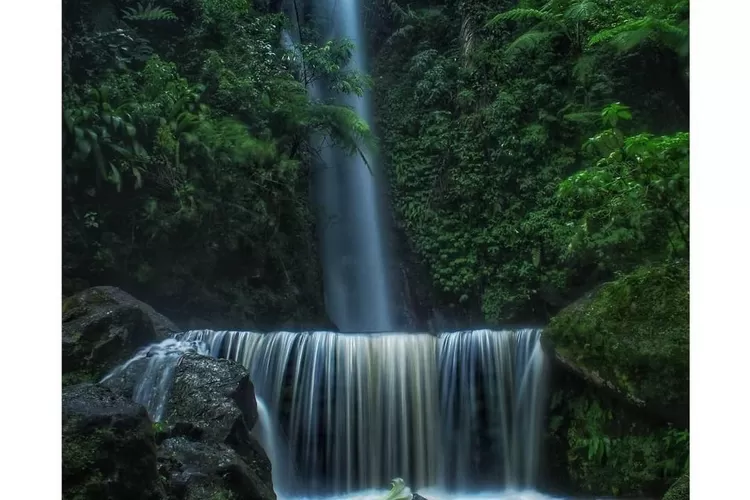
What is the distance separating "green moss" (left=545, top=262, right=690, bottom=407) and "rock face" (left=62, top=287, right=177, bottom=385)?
2.09 meters

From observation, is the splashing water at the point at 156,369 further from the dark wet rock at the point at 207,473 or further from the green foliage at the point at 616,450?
the green foliage at the point at 616,450

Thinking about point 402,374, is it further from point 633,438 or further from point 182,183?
point 182,183

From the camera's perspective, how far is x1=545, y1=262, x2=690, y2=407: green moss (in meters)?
3.70

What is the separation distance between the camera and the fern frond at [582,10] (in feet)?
13.1

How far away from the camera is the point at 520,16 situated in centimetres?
415

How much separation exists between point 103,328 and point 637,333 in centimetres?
275

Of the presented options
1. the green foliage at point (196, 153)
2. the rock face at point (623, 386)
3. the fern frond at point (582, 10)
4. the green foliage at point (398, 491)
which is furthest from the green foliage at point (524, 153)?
the green foliage at point (398, 491)

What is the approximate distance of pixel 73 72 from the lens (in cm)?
408

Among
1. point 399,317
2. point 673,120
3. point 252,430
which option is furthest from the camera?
point 399,317

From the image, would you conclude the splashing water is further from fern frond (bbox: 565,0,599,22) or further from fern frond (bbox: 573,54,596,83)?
fern frond (bbox: 565,0,599,22)

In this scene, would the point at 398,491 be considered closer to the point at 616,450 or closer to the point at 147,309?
the point at 616,450
